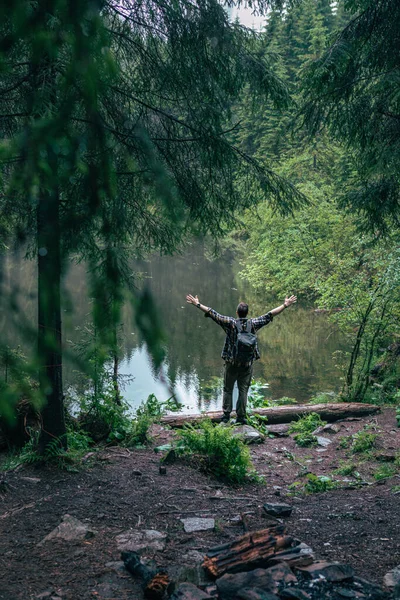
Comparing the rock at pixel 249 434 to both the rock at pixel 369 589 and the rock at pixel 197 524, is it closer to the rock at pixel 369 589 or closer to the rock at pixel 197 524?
the rock at pixel 197 524

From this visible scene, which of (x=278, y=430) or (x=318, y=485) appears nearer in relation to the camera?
(x=318, y=485)

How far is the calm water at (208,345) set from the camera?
561 inches

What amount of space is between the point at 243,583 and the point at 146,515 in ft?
5.97

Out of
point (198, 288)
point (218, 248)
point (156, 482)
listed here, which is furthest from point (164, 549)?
point (198, 288)

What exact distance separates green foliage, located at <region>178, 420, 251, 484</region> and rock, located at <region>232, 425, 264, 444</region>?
5.73 ft

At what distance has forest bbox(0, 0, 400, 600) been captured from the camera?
8.06 feet

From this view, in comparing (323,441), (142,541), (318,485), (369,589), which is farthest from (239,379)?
(369,589)

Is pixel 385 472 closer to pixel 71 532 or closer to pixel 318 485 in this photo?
pixel 318 485

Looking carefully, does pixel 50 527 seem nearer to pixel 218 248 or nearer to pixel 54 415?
pixel 54 415

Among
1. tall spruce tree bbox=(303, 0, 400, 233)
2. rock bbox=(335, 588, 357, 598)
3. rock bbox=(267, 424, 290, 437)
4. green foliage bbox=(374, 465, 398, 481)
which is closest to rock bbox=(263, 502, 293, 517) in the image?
rock bbox=(335, 588, 357, 598)

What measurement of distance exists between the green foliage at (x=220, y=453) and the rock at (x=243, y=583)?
9.94 ft

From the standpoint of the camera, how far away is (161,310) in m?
5.11

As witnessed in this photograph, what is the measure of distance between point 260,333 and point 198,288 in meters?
7.75

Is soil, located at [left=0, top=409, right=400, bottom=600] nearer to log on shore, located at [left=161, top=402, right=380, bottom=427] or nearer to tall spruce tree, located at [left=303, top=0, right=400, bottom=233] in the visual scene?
log on shore, located at [left=161, top=402, right=380, bottom=427]
